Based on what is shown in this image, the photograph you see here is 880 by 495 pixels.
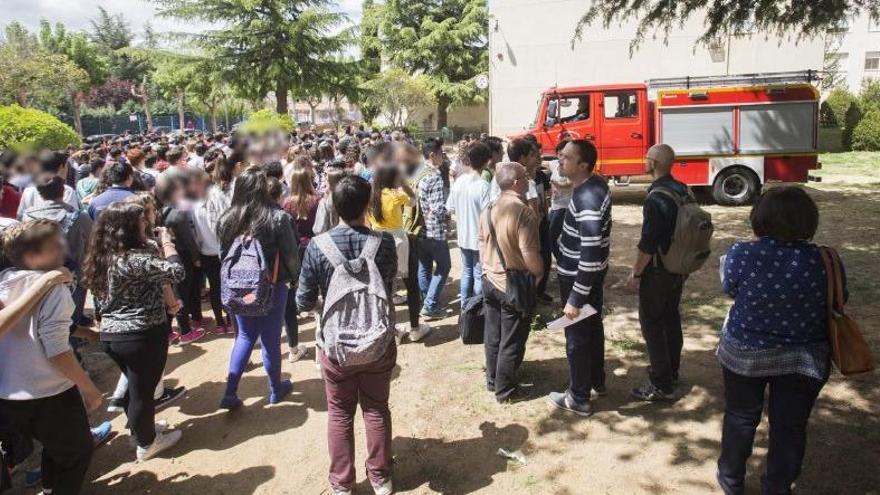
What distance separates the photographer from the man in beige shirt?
3424 mm

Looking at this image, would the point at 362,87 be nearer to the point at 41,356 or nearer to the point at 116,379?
the point at 116,379

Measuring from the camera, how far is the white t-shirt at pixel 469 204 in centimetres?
475

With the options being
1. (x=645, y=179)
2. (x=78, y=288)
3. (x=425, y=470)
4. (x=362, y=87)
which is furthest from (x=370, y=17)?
(x=425, y=470)

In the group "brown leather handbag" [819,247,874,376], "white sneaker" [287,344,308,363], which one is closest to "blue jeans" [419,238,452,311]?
"white sneaker" [287,344,308,363]

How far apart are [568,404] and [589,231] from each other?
1.33m

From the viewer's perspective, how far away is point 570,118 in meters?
11.1

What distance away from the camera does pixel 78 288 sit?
4.98 meters

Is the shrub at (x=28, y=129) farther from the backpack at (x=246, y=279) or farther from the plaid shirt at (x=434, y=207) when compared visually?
the backpack at (x=246, y=279)

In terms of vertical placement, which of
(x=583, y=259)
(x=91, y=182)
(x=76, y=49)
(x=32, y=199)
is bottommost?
(x=583, y=259)

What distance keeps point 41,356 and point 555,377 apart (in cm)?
333

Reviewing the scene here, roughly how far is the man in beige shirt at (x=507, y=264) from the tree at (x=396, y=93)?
87.3ft

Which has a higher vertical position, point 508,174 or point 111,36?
point 111,36

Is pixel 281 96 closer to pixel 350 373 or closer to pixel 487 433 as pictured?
pixel 487 433

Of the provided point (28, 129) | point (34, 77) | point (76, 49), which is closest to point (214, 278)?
point (28, 129)
